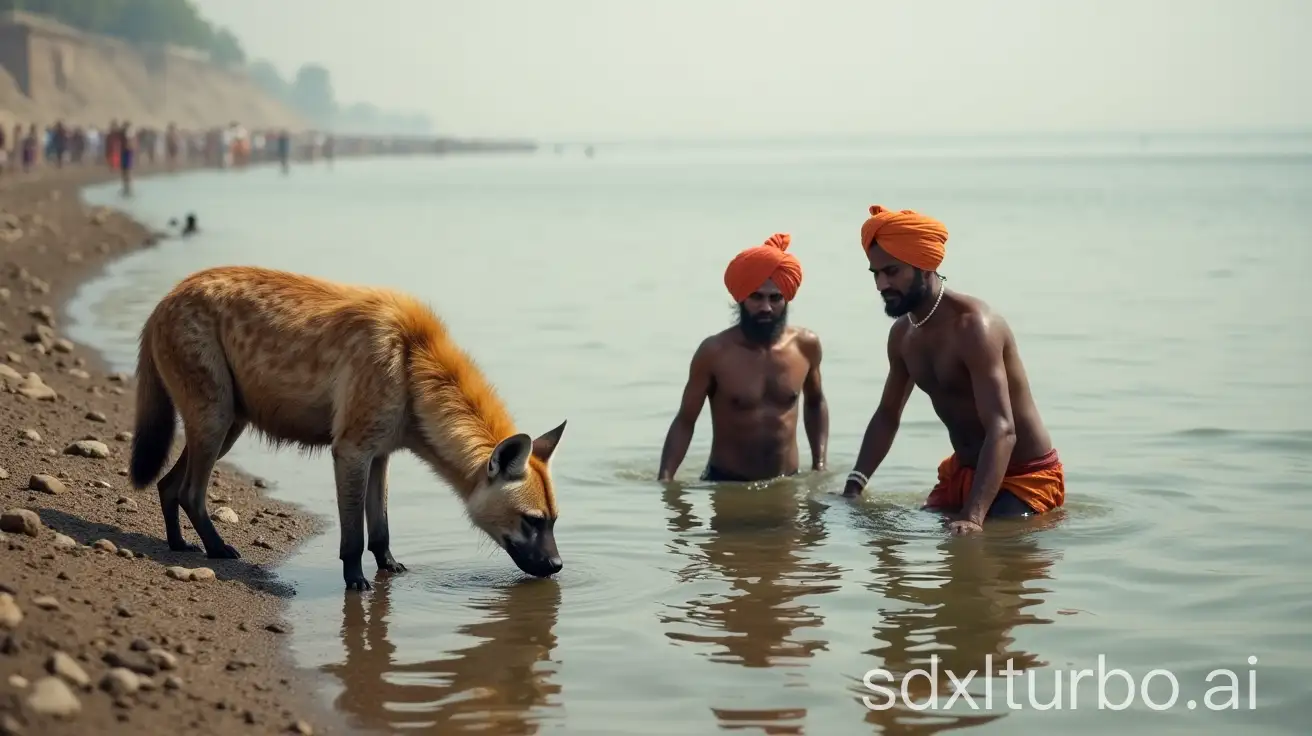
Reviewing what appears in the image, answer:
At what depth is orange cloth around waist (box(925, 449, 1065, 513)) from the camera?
980cm

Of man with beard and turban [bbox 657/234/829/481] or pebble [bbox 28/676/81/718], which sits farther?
man with beard and turban [bbox 657/234/829/481]

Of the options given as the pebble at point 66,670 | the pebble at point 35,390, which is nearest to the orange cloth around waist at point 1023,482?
the pebble at point 66,670

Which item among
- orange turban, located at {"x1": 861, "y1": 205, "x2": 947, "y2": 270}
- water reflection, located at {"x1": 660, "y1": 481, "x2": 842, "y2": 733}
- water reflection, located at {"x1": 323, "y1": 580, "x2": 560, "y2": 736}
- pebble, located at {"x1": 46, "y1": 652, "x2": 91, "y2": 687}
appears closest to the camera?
pebble, located at {"x1": 46, "y1": 652, "x2": 91, "y2": 687}

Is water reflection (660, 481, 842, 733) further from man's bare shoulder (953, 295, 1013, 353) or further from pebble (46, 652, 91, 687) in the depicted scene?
pebble (46, 652, 91, 687)

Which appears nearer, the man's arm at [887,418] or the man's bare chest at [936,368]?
the man's bare chest at [936,368]

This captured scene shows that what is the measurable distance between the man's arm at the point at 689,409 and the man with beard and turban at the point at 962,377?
1.46 metres

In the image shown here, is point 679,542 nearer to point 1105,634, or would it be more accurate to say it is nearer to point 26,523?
point 1105,634

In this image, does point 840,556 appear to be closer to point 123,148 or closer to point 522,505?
point 522,505

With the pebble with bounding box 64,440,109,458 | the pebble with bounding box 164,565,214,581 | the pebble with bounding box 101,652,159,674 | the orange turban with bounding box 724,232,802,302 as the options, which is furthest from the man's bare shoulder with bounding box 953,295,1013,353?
the pebble with bounding box 64,440,109,458

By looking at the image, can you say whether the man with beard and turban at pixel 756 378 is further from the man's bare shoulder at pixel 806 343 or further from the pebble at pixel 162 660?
the pebble at pixel 162 660

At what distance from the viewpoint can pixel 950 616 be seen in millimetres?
7969

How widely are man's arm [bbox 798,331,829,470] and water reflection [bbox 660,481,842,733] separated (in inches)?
15.6

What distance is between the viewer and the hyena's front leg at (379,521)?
882cm

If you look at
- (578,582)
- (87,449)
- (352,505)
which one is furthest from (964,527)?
(87,449)
